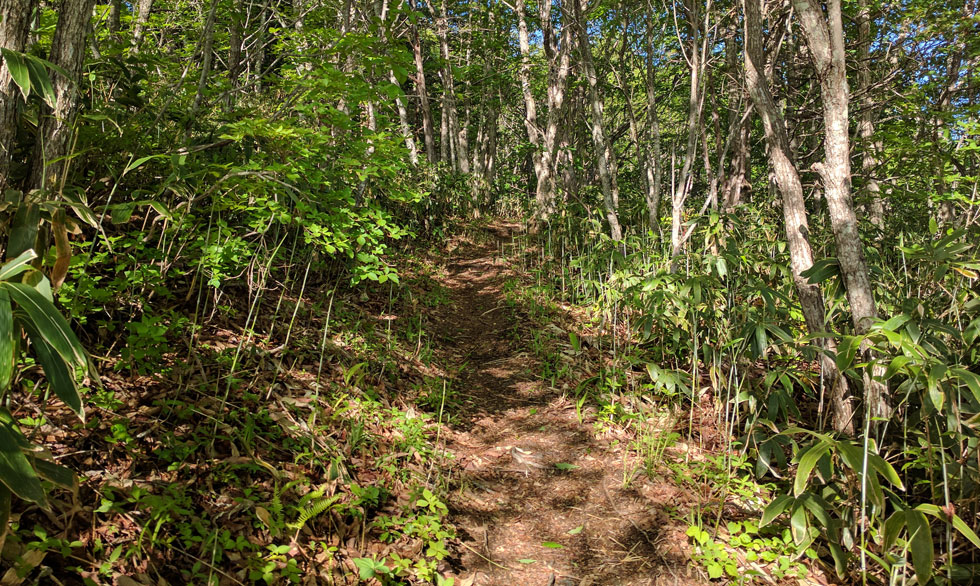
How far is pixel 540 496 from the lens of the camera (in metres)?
3.18

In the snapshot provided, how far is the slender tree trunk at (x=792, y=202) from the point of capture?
3.20m

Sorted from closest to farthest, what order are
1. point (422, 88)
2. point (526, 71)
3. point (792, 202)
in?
point (792, 202) → point (526, 71) → point (422, 88)

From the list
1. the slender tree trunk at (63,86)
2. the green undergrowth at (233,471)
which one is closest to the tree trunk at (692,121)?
the green undergrowth at (233,471)

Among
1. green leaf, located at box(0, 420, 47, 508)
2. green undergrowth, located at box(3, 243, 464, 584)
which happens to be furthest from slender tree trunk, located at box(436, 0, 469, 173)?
green leaf, located at box(0, 420, 47, 508)

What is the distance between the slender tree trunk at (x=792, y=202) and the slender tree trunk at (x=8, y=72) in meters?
3.83

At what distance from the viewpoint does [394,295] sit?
19.3 ft

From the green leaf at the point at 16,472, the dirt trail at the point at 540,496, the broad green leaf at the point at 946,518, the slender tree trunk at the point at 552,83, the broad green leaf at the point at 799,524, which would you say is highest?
the slender tree trunk at the point at 552,83

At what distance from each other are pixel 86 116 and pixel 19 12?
0.67 meters

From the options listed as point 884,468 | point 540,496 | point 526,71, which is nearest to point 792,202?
point 884,468

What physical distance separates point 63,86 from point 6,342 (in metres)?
1.85

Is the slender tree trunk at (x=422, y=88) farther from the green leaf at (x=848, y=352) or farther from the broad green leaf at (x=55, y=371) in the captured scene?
the broad green leaf at (x=55, y=371)

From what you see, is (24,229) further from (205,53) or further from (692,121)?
(692,121)

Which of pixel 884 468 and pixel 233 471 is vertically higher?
pixel 884 468

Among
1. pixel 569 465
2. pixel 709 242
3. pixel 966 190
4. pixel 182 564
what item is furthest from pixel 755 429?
pixel 966 190
